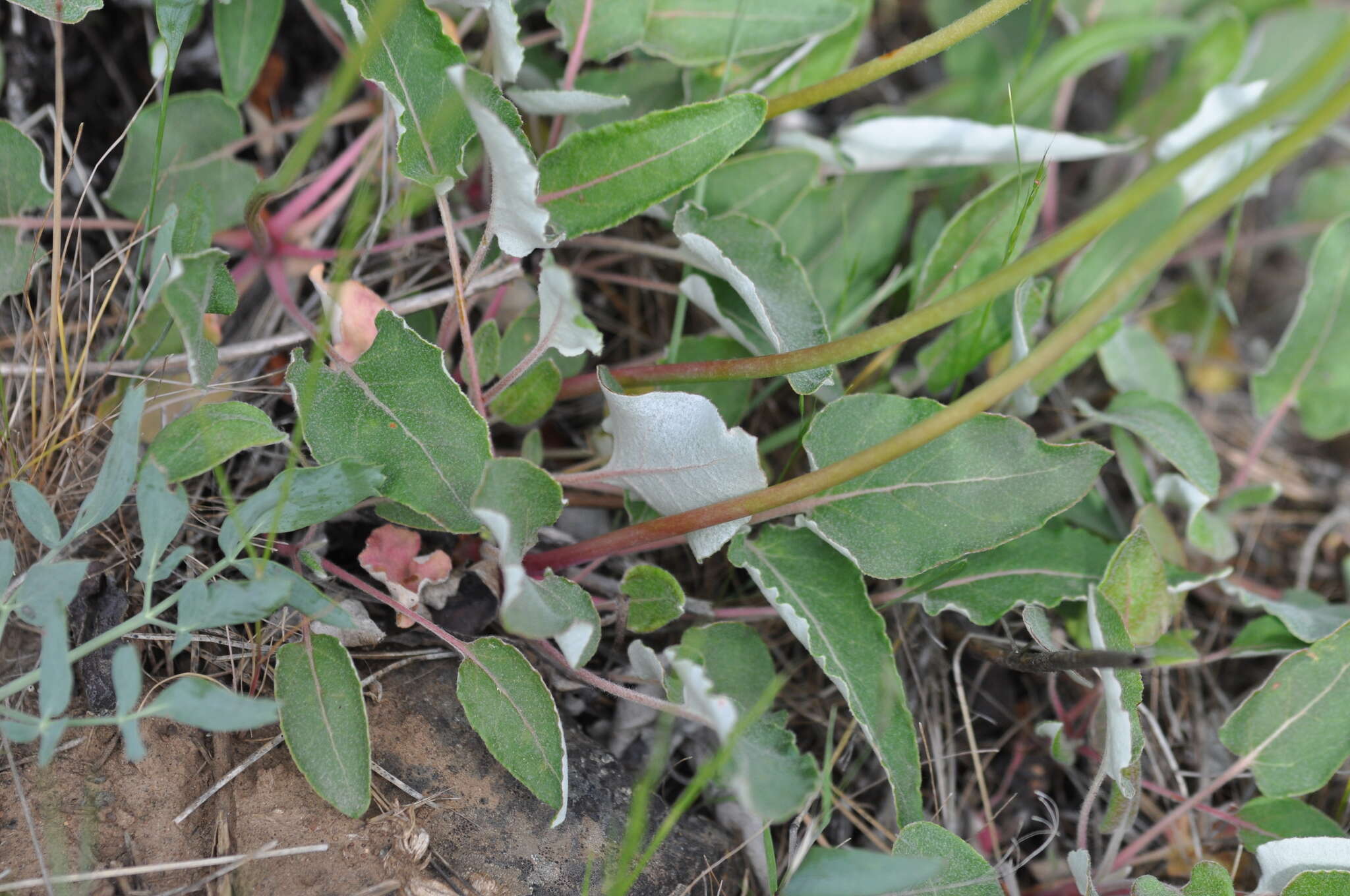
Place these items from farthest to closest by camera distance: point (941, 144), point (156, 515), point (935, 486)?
point (941, 144)
point (935, 486)
point (156, 515)

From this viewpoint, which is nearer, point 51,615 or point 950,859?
point 51,615

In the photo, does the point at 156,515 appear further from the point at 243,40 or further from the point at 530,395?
the point at 243,40

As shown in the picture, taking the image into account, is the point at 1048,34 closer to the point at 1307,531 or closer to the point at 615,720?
the point at 1307,531

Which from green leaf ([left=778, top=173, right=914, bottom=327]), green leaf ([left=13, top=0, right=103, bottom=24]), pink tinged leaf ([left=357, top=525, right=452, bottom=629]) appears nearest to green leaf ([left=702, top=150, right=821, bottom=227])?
green leaf ([left=778, top=173, right=914, bottom=327])

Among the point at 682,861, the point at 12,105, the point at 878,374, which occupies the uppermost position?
the point at 12,105

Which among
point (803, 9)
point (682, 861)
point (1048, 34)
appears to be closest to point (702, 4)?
point (803, 9)

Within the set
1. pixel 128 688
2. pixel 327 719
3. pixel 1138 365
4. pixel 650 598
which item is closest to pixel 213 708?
pixel 128 688

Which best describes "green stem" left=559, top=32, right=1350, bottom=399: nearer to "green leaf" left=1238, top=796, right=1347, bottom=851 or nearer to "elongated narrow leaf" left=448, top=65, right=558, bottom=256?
"elongated narrow leaf" left=448, top=65, right=558, bottom=256
